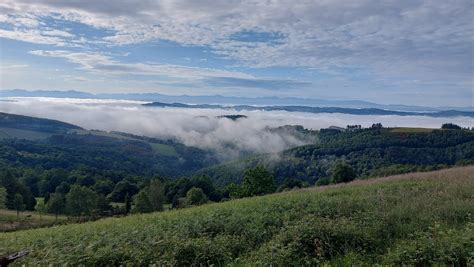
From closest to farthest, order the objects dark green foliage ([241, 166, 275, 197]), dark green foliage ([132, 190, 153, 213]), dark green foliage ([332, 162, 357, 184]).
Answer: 1. dark green foliage ([332, 162, 357, 184])
2. dark green foliage ([241, 166, 275, 197])
3. dark green foliage ([132, 190, 153, 213])

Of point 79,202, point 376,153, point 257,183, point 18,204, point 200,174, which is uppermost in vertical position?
point 257,183

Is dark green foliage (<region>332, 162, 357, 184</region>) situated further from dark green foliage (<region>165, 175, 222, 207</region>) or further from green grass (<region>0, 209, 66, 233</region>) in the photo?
green grass (<region>0, 209, 66, 233</region>)

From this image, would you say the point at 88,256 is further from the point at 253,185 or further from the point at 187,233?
the point at 253,185

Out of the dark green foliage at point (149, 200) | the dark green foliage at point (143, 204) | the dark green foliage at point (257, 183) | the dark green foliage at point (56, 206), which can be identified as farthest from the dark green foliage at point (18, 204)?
the dark green foliage at point (257, 183)

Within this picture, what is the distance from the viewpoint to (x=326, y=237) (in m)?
8.63

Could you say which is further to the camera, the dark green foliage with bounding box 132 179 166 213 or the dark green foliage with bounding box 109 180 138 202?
the dark green foliage with bounding box 109 180 138 202

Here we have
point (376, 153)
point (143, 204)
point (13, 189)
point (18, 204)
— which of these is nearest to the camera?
point (143, 204)

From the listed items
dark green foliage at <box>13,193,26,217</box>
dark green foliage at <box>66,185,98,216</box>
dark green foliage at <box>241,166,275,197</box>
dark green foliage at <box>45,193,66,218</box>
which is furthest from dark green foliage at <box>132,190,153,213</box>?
dark green foliage at <box>13,193,26,217</box>

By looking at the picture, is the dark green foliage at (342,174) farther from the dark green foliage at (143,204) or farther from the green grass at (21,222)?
the green grass at (21,222)

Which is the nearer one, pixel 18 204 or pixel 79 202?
pixel 18 204

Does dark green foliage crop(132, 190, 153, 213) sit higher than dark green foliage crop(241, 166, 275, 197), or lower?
lower

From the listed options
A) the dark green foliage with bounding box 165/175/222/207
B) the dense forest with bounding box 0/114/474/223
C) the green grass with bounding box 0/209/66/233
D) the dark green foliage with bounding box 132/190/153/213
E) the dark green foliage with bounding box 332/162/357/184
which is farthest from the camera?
the dark green foliage with bounding box 165/175/222/207

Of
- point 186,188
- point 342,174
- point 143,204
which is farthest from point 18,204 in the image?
point 342,174

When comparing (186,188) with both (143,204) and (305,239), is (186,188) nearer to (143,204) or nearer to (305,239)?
(143,204)
